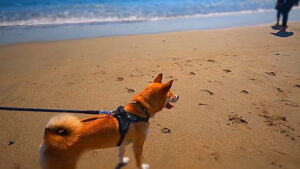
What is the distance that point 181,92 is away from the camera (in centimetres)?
500

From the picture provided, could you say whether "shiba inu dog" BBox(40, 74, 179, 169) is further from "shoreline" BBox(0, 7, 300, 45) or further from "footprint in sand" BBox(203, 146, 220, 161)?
"shoreline" BBox(0, 7, 300, 45)

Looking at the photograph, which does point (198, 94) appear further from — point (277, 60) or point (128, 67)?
point (277, 60)

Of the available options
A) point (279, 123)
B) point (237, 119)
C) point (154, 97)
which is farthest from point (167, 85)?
point (279, 123)

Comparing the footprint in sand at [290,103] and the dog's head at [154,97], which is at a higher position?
the dog's head at [154,97]

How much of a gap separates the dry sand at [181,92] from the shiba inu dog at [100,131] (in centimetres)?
64

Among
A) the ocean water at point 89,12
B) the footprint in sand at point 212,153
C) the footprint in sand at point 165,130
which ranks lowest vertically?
the footprint in sand at point 212,153

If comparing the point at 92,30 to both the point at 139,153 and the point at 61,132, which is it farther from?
the point at 61,132

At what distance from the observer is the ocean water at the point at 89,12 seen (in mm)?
12477

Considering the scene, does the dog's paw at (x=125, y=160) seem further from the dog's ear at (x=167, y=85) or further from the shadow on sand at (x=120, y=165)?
the dog's ear at (x=167, y=85)

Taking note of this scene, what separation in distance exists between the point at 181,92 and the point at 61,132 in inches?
117

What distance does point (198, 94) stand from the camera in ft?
16.1

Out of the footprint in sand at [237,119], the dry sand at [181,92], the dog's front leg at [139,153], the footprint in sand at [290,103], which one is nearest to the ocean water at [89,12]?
the dry sand at [181,92]

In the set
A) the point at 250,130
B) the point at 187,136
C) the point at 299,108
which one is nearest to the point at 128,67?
the point at 187,136

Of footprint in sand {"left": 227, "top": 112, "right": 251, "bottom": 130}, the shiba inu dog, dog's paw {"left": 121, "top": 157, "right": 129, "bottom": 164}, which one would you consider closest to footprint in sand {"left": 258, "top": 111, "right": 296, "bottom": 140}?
footprint in sand {"left": 227, "top": 112, "right": 251, "bottom": 130}
